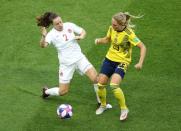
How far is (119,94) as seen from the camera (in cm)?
1030

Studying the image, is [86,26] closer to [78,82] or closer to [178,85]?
[78,82]

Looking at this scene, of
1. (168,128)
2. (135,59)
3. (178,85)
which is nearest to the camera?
(168,128)

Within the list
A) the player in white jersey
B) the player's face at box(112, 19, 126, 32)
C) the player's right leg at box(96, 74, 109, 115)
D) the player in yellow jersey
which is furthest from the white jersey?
the player's face at box(112, 19, 126, 32)

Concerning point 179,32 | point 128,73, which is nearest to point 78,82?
point 128,73

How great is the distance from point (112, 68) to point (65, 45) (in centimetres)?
110

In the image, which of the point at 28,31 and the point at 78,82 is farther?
the point at 28,31

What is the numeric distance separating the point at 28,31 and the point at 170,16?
3.95 m

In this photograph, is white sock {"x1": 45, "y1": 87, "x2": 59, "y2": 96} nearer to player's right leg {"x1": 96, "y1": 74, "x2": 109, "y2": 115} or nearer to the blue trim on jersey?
player's right leg {"x1": 96, "y1": 74, "x2": 109, "y2": 115}

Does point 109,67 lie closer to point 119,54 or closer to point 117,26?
point 119,54

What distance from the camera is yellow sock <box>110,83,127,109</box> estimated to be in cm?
1030

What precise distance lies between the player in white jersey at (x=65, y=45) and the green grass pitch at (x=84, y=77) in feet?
2.07

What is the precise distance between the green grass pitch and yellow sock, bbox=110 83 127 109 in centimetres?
37

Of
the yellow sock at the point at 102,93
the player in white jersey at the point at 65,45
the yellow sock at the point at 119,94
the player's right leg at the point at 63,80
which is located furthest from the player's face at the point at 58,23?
the yellow sock at the point at 119,94

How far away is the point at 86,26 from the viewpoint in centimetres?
1416
